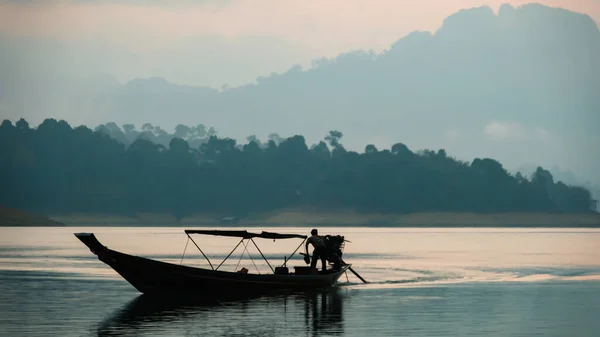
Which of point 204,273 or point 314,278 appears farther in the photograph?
point 314,278

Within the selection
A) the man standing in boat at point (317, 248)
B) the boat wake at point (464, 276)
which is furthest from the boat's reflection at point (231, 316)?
the boat wake at point (464, 276)

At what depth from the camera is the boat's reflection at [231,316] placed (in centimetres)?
3753

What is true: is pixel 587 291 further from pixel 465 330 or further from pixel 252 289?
pixel 465 330

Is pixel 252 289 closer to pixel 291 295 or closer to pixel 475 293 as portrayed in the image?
pixel 291 295

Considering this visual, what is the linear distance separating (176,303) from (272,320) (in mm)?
7335

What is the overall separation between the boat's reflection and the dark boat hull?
0.65 metres

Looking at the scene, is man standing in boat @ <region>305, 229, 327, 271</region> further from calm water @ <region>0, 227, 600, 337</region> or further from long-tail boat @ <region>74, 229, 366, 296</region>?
long-tail boat @ <region>74, 229, 366, 296</region>

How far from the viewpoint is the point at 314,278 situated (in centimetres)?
5516

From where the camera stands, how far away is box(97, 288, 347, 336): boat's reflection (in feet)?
123

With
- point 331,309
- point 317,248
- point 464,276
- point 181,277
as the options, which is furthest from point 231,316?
point 464,276

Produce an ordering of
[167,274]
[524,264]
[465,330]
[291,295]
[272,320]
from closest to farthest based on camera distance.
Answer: [465,330] → [272,320] → [167,274] → [291,295] → [524,264]

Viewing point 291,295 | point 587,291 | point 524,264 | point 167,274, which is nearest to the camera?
point 167,274

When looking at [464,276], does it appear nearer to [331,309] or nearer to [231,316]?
[331,309]

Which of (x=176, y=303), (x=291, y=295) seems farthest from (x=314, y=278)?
(x=176, y=303)
